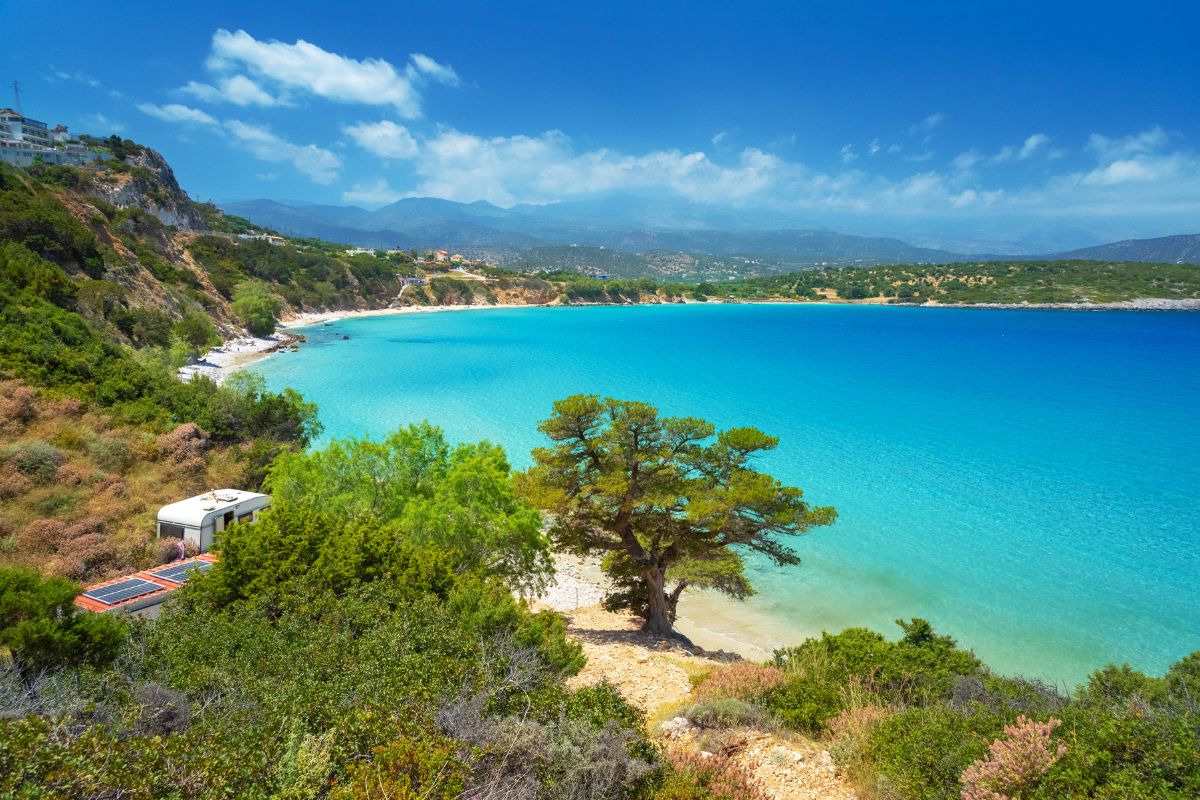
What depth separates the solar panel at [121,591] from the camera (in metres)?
11.1

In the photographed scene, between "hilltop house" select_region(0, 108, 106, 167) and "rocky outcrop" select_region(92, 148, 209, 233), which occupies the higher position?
"hilltop house" select_region(0, 108, 106, 167)

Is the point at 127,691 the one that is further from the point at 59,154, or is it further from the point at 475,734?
the point at 59,154

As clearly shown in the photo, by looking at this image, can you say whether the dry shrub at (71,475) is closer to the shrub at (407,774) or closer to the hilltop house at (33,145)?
the shrub at (407,774)

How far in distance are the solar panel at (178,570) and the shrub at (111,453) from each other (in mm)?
6823

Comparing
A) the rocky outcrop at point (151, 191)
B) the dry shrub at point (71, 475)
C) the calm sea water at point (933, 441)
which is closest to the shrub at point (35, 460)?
the dry shrub at point (71, 475)

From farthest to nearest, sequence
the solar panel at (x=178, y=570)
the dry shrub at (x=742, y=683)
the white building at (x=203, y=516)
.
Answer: the white building at (x=203, y=516)
the solar panel at (x=178, y=570)
the dry shrub at (x=742, y=683)

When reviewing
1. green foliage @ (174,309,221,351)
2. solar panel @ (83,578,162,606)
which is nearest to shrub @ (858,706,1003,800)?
solar panel @ (83,578,162,606)

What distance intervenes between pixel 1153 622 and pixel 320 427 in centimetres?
2991

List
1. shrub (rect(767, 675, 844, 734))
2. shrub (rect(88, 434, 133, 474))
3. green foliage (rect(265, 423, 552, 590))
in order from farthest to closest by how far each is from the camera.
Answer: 1. shrub (rect(88, 434, 133, 474))
2. green foliage (rect(265, 423, 552, 590))
3. shrub (rect(767, 675, 844, 734))

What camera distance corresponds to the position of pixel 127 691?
5871mm

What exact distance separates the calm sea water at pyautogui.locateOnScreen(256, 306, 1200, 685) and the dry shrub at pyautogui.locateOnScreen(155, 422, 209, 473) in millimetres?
11638

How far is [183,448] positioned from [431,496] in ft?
33.2

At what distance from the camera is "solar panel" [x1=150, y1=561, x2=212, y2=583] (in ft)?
40.0

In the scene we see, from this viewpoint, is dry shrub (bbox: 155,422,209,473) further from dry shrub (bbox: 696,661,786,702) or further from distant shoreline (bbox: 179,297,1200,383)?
dry shrub (bbox: 696,661,786,702)
